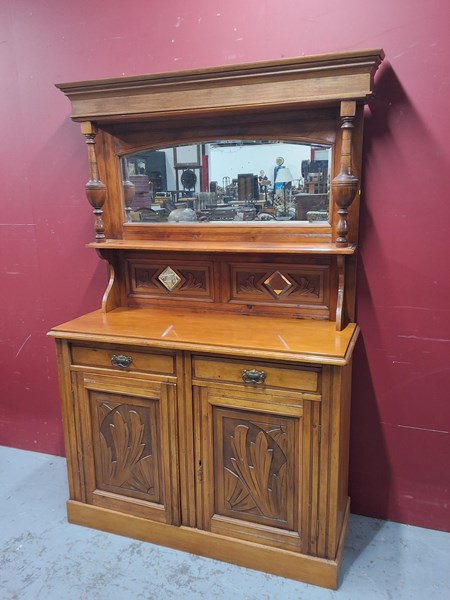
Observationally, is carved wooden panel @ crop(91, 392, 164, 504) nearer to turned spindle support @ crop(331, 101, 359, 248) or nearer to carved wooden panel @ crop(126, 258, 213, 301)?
carved wooden panel @ crop(126, 258, 213, 301)

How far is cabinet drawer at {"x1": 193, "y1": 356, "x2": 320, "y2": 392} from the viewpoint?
1.67 metres

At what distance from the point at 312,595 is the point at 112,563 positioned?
0.80m

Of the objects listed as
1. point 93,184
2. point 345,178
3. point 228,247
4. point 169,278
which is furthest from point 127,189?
point 345,178

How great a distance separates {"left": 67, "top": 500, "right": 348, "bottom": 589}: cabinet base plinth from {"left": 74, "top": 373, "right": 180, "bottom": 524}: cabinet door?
47mm

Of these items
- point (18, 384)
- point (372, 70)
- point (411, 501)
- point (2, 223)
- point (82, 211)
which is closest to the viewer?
point (372, 70)

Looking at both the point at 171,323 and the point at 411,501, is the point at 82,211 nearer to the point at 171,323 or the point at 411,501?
the point at 171,323

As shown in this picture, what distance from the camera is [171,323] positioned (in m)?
2.01

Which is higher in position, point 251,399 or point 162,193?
point 162,193

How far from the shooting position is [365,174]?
1.91m

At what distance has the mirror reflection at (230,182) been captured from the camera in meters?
1.93

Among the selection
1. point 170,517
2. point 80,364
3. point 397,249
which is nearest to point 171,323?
point 80,364

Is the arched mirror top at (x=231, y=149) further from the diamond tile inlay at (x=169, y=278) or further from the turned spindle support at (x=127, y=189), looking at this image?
the diamond tile inlay at (x=169, y=278)

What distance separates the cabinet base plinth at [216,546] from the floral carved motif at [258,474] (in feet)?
0.53

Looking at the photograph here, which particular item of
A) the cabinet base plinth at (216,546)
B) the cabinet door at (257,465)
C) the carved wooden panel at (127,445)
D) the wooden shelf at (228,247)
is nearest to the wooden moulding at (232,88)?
the wooden shelf at (228,247)
